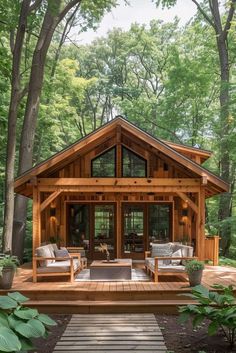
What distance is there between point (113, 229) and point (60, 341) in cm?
730

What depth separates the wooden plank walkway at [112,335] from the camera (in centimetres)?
511

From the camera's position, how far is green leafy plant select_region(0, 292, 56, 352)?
3.03 meters

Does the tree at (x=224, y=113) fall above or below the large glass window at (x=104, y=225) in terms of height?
above

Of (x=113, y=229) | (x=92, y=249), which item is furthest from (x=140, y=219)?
(x=92, y=249)

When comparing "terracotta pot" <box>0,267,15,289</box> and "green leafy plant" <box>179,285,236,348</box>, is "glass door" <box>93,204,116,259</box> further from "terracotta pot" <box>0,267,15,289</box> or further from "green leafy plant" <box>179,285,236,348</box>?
"green leafy plant" <box>179,285,236,348</box>

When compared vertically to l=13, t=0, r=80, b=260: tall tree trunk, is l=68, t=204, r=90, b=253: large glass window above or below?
below

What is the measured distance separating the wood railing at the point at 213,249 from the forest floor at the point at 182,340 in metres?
5.03

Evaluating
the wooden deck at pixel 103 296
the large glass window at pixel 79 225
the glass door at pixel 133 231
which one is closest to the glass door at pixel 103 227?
the large glass window at pixel 79 225

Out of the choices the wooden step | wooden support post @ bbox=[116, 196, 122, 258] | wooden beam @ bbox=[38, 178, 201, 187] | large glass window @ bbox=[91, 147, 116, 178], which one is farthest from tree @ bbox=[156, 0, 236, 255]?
the wooden step

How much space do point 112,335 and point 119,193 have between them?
23.1 ft

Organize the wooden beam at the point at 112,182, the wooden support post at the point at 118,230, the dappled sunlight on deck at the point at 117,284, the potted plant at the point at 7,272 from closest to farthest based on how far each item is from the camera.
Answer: the potted plant at the point at 7,272
the dappled sunlight on deck at the point at 117,284
the wooden beam at the point at 112,182
the wooden support post at the point at 118,230

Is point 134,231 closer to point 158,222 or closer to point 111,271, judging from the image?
point 158,222

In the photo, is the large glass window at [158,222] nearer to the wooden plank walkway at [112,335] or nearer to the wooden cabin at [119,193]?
the wooden cabin at [119,193]

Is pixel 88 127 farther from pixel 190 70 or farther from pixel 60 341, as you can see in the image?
pixel 60 341
